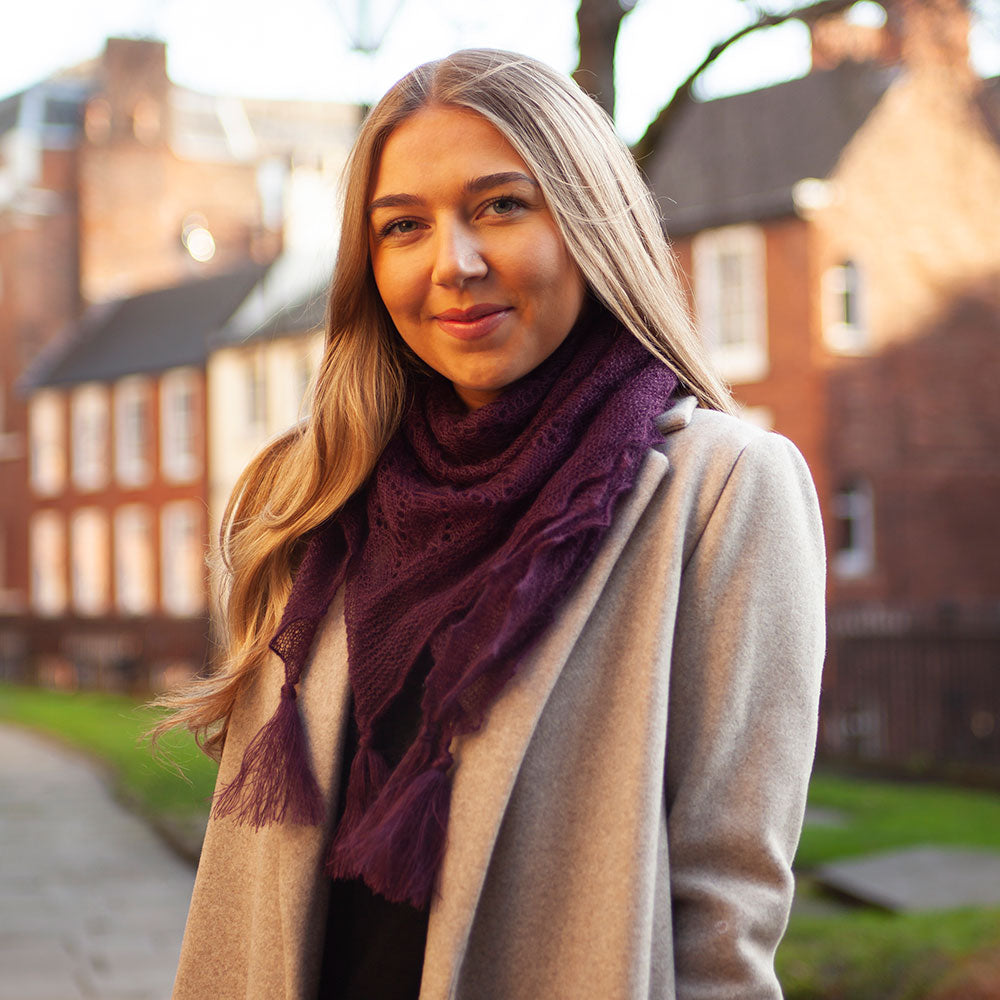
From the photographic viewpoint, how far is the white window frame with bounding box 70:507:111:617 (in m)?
33.0

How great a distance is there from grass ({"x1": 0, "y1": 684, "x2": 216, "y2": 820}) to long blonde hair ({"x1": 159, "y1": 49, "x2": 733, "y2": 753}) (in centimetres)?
31

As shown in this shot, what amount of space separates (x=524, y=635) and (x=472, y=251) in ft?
1.74

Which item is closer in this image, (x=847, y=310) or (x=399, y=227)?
(x=399, y=227)

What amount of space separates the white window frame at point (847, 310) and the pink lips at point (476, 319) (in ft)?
61.5

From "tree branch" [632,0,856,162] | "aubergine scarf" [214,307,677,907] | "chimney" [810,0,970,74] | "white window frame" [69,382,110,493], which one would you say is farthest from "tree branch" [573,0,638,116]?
"white window frame" [69,382,110,493]

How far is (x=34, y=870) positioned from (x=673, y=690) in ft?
24.7

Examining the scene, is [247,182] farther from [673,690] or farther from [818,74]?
[673,690]

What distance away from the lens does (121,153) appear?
1380 inches

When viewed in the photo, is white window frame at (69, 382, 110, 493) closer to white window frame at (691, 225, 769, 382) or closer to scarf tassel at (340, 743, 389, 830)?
white window frame at (691, 225, 769, 382)

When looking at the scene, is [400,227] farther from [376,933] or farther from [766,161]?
[766,161]

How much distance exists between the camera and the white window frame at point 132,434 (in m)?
31.8

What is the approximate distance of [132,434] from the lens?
32.3m

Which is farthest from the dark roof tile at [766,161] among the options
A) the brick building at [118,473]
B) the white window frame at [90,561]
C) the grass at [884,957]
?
the white window frame at [90,561]

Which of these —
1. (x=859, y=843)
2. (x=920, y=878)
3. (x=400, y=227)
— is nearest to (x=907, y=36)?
(x=920, y=878)
